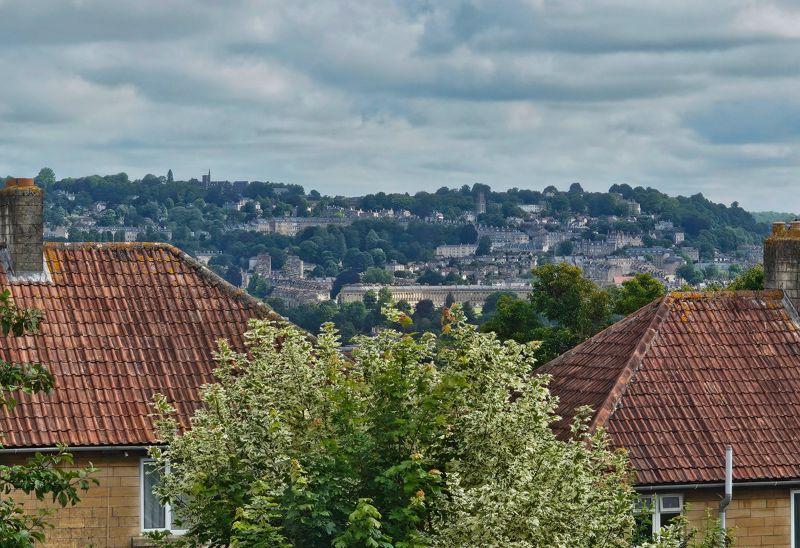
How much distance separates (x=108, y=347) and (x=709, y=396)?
31.2 ft

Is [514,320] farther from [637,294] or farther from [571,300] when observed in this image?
[637,294]

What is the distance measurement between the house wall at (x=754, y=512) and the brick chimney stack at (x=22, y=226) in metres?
10.9

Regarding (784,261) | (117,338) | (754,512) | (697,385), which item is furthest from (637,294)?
(117,338)

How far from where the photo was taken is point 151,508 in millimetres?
26016

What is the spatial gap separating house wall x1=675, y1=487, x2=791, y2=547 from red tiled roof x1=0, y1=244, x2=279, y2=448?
7.36m

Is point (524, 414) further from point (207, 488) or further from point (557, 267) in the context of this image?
point (557, 267)

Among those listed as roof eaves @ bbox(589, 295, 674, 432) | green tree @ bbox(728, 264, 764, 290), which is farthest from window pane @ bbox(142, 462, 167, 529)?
green tree @ bbox(728, 264, 764, 290)

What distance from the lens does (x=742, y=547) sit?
27172mm

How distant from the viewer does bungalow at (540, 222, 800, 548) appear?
26734 mm

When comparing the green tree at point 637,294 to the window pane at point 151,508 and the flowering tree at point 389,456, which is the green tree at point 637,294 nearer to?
the window pane at point 151,508

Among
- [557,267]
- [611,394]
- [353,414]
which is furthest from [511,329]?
[353,414]

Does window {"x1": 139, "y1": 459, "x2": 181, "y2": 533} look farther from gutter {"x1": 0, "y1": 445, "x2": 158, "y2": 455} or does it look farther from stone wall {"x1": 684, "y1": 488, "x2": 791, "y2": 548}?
stone wall {"x1": 684, "y1": 488, "x2": 791, "y2": 548}

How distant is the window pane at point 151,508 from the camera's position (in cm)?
2589

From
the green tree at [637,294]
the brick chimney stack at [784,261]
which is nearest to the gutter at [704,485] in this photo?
the brick chimney stack at [784,261]
